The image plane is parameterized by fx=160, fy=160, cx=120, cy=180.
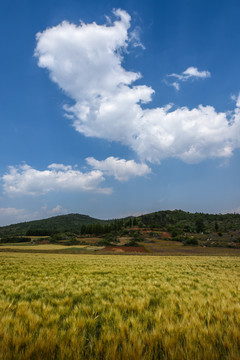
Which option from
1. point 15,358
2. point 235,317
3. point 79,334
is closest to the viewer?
point 15,358

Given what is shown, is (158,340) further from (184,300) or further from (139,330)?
(184,300)

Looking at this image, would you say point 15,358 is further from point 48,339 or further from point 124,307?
point 124,307

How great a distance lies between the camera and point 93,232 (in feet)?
405

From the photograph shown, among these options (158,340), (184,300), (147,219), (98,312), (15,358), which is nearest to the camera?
(15,358)

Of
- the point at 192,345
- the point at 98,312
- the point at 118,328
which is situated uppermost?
the point at 192,345

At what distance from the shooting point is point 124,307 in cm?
444

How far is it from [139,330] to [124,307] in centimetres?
151

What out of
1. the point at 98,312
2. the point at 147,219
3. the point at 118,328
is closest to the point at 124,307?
the point at 98,312

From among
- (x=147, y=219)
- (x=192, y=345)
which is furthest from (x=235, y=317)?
(x=147, y=219)

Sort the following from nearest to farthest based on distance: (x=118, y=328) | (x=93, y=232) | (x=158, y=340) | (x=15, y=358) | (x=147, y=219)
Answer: (x=15, y=358) < (x=158, y=340) < (x=118, y=328) < (x=93, y=232) < (x=147, y=219)

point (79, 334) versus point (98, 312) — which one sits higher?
point (79, 334)

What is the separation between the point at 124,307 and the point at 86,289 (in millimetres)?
2379

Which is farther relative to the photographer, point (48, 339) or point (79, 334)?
point (79, 334)

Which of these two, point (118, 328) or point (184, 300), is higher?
point (118, 328)
